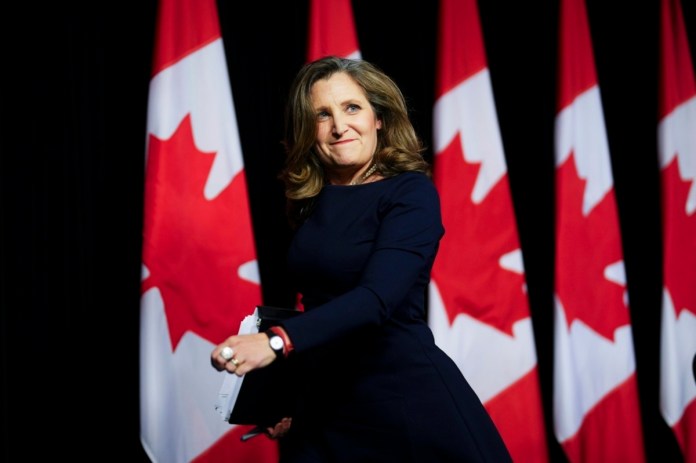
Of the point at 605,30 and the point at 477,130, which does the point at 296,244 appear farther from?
the point at 605,30

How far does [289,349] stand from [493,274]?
1.91 metres

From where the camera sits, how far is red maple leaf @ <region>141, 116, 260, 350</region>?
106 inches

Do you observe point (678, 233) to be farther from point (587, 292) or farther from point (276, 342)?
point (276, 342)

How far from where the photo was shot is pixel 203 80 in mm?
2773

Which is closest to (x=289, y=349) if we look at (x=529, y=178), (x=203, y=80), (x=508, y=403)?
(x=203, y=80)

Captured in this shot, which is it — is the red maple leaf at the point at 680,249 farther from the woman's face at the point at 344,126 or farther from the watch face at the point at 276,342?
the watch face at the point at 276,342

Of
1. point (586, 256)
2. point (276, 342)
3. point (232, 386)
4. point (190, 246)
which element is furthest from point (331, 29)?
point (276, 342)

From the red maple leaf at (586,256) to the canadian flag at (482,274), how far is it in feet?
0.63

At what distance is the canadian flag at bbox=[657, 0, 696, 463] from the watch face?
7.85 feet

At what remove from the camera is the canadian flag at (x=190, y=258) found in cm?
268

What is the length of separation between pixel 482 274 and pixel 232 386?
1744 mm

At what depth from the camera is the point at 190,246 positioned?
2.70 meters

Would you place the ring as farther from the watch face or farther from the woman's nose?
the woman's nose

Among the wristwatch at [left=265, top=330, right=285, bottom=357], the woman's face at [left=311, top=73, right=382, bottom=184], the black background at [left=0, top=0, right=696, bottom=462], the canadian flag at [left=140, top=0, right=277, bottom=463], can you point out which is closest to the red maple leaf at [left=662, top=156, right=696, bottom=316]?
the black background at [left=0, top=0, right=696, bottom=462]
